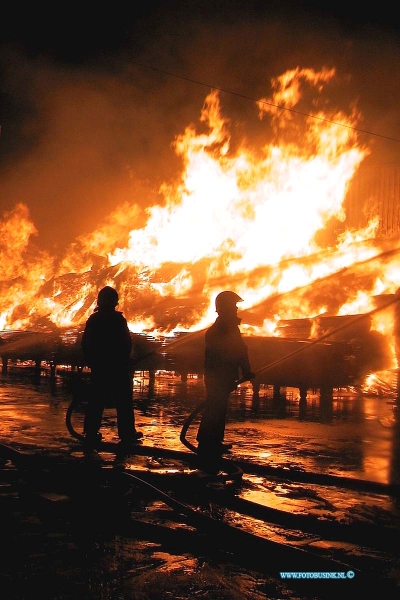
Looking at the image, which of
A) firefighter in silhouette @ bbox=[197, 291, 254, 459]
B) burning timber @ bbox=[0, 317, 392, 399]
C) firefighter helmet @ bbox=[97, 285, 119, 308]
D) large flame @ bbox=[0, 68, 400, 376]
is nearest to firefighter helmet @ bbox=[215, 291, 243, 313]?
firefighter in silhouette @ bbox=[197, 291, 254, 459]

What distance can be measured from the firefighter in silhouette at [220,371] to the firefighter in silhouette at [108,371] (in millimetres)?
1269

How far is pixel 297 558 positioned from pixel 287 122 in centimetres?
2235

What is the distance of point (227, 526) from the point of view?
14.7 ft

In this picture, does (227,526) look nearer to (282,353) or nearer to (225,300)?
(225,300)

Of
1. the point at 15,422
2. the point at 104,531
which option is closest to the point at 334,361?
the point at 15,422

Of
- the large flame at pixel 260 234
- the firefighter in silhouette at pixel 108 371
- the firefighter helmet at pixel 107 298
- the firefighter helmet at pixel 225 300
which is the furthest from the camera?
the large flame at pixel 260 234

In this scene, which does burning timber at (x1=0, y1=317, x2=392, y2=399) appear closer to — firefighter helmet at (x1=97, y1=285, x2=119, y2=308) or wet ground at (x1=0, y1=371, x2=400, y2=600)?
firefighter helmet at (x1=97, y1=285, x2=119, y2=308)

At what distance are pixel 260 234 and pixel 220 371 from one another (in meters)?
18.5

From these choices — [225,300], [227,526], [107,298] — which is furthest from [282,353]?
[227,526]

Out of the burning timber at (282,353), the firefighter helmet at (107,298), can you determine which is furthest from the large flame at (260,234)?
the firefighter helmet at (107,298)

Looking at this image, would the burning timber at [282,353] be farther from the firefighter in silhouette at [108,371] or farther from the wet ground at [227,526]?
the wet ground at [227,526]

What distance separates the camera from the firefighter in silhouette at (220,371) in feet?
23.9

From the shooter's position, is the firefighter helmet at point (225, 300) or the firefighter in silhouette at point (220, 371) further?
the firefighter helmet at point (225, 300)

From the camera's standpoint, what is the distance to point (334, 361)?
1412 cm
